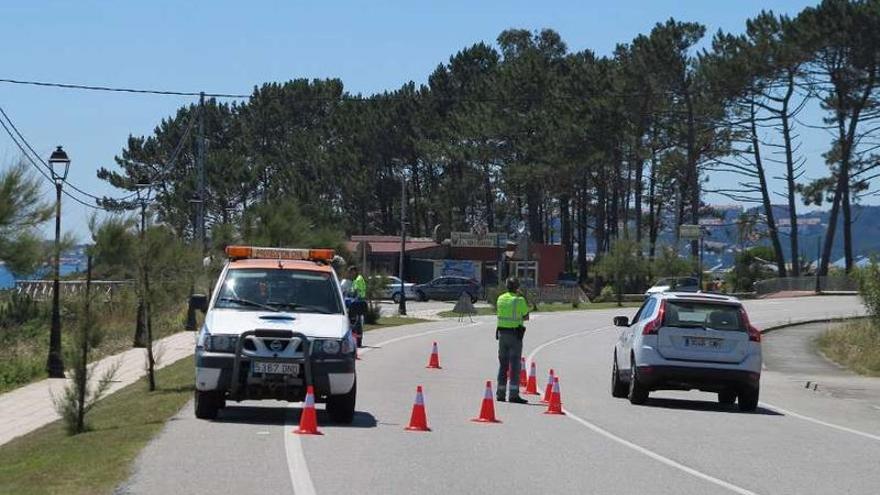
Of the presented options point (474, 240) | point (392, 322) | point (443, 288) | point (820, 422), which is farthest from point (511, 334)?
point (474, 240)

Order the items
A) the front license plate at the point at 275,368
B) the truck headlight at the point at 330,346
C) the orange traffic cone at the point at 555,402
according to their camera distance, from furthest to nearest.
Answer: the orange traffic cone at the point at 555,402 < the truck headlight at the point at 330,346 < the front license plate at the point at 275,368

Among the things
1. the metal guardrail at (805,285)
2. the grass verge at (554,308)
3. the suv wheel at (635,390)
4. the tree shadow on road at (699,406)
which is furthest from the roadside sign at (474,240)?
the suv wheel at (635,390)

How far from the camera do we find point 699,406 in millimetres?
22703

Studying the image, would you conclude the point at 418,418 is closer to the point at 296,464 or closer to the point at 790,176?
the point at 296,464

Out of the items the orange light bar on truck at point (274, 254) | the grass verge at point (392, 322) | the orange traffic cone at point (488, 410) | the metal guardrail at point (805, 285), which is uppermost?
the metal guardrail at point (805, 285)

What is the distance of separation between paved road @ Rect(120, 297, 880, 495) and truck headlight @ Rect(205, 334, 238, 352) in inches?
33.5

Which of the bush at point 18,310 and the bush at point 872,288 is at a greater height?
the bush at point 872,288

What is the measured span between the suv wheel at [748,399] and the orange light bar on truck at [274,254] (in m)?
6.80

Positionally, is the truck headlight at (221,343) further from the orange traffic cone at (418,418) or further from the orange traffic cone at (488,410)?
the orange traffic cone at (488,410)

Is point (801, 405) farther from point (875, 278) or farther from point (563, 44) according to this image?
point (563, 44)

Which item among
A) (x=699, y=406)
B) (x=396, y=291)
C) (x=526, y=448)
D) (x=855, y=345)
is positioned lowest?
(x=699, y=406)

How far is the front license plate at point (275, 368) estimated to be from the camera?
16203 millimetres

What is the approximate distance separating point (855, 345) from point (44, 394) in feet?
77.5

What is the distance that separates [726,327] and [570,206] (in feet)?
287
